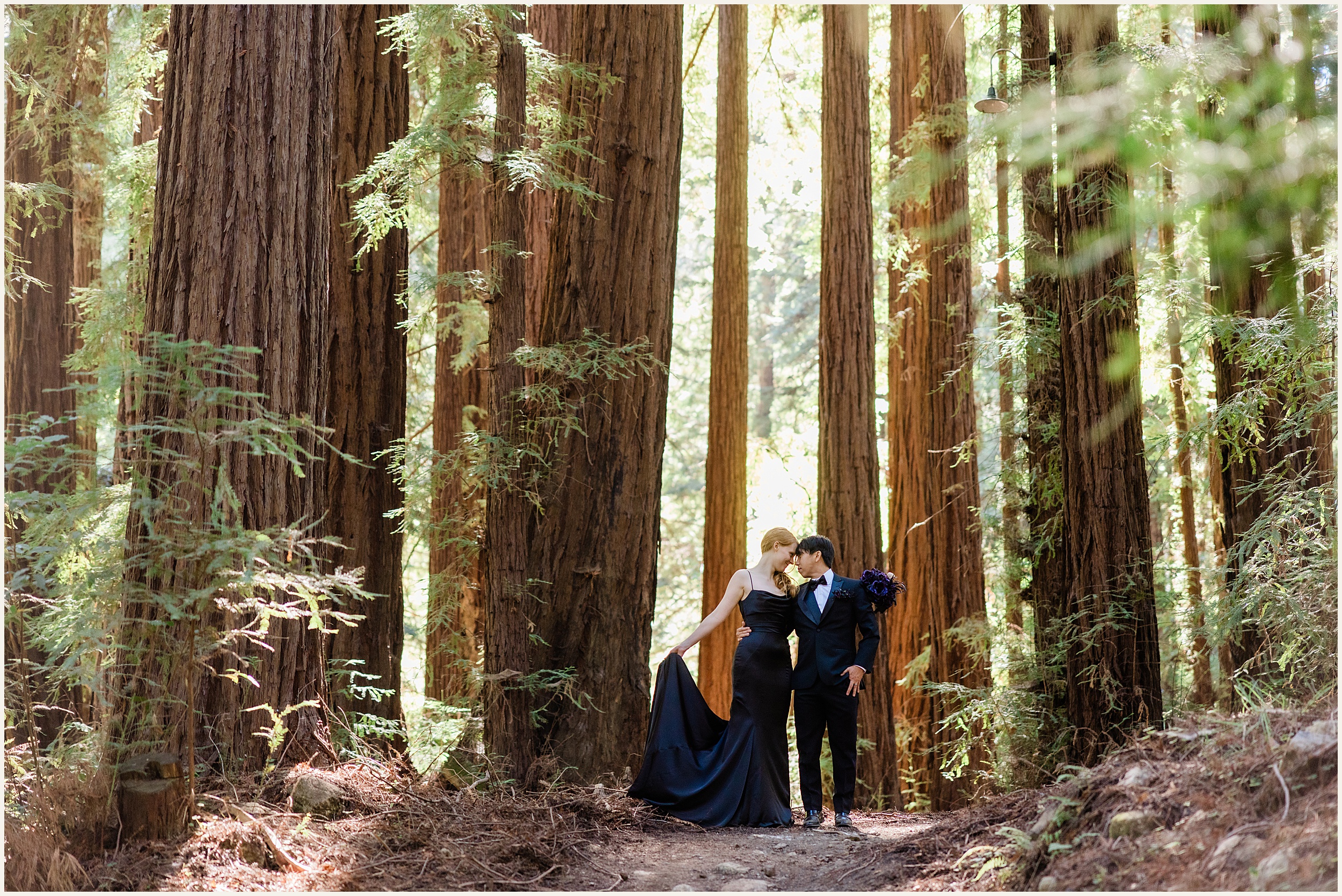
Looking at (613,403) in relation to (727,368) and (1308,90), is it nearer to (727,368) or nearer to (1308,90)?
(727,368)

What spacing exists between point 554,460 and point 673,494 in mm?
15337

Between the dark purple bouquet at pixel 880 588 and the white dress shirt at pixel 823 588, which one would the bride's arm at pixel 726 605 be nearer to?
the white dress shirt at pixel 823 588

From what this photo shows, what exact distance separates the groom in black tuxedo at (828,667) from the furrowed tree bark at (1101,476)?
1500mm

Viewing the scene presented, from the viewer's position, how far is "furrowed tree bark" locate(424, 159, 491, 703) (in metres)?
8.72

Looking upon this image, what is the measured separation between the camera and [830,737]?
261 inches

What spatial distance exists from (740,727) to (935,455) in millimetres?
5424

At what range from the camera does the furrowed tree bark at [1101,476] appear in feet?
22.3

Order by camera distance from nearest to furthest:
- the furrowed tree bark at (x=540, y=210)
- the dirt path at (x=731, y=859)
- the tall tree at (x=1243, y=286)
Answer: the tall tree at (x=1243, y=286) → the dirt path at (x=731, y=859) → the furrowed tree bark at (x=540, y=210)

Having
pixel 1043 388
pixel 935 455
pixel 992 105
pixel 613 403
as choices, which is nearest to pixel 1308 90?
pixel 992 105

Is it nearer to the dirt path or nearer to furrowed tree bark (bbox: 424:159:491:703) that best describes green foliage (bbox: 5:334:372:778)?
the dirt path

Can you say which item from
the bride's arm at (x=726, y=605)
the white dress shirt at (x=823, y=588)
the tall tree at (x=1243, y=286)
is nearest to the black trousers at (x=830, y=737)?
the white dress shirt at (x=823, y=588)

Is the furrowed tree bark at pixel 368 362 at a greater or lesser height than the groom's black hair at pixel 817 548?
greater

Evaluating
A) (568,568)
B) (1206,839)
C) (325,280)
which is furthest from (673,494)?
(1206,839)

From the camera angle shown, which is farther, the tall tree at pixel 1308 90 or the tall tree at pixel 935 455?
the tall tree at pixel 935 455
